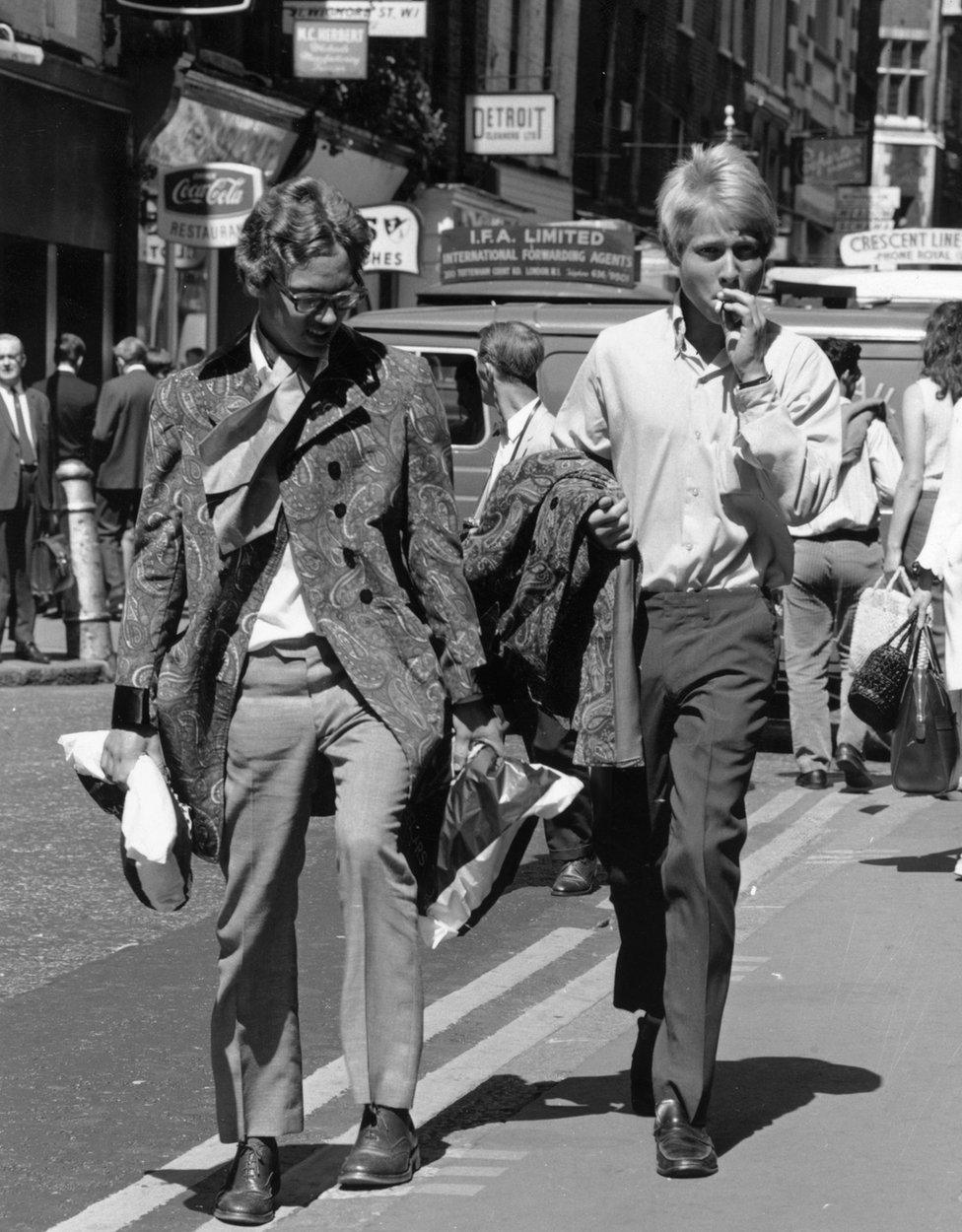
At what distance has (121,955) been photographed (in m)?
6.66

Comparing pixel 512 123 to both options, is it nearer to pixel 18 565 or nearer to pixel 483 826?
pixel 18 565

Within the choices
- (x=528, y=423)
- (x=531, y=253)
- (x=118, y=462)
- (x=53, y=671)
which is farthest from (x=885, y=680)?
(x=531, y=253)

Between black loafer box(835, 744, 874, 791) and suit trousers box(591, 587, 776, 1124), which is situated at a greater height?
suit trousers box(591, 587, 776, 1124)

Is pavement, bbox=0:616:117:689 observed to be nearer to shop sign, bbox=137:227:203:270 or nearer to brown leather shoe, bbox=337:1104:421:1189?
shop sign, bbox=137:227:203:270

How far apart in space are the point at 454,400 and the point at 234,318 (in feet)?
39.5

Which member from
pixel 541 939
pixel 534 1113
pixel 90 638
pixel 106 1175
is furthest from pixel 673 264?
pixel 90 638

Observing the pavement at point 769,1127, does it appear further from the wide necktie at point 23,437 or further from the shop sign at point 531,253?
the shop sign at point 531,253

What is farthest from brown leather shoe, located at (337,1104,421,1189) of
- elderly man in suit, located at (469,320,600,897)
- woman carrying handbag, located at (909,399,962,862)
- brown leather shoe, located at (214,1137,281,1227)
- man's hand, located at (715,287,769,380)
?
woman carrying handbag, located at (909,399,962,862)

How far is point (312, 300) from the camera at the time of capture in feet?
13.9

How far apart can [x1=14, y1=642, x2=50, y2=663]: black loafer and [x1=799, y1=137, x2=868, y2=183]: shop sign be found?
97.4 feet

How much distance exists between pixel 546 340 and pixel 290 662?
843 cm

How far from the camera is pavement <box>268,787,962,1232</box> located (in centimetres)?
427

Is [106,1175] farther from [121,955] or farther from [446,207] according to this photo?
[446,207]

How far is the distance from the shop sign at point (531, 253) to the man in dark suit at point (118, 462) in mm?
2535
